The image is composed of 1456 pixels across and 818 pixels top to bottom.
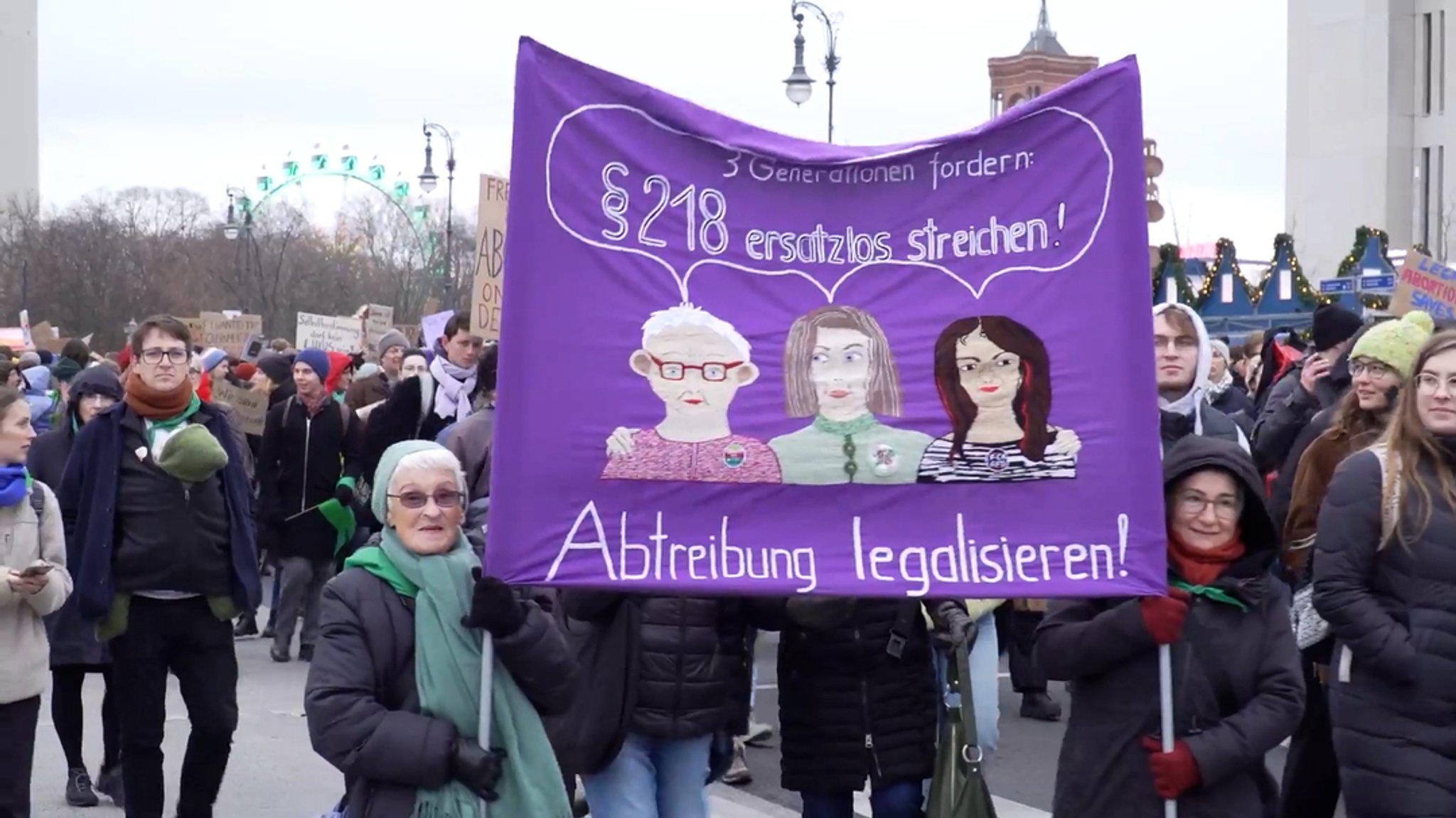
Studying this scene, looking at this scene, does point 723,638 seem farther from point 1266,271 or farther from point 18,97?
point 18,97

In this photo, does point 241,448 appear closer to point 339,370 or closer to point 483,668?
point 483,668

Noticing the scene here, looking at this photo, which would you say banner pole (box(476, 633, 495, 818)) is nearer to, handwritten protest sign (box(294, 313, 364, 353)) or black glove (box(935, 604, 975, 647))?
black glove (box(935, 604, 975, 647))

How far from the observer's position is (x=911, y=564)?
4.82m

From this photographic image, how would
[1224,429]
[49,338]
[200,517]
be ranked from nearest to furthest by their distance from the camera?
[1224,429] → [200,517] → [49,338]

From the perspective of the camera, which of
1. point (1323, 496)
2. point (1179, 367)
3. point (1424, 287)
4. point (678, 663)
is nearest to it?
point (678, 663)

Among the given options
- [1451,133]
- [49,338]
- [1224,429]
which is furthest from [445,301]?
[1224,429]

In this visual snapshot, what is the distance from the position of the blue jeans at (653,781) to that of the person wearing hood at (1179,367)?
68.1 inches

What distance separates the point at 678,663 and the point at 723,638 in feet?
0.56

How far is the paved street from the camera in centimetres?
845

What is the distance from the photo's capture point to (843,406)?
491cm

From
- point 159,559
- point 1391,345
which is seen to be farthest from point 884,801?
point 159,559

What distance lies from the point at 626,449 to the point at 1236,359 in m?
11.6

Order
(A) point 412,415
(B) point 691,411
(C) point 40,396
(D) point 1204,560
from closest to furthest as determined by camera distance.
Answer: (B) point 691,411 < (D) point 1204,560 < (A) point 412,415 < (C) point 40,396

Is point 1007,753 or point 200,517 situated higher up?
point 200,517
